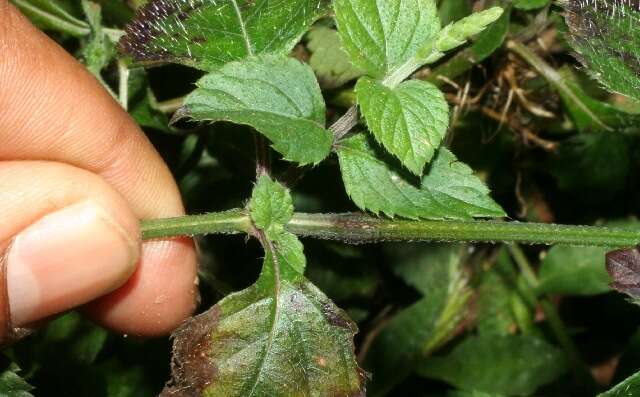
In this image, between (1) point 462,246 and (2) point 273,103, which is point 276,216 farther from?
(1) point 462,246

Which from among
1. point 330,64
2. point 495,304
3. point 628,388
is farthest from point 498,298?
point 628,388

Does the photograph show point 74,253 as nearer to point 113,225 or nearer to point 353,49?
point 113,225

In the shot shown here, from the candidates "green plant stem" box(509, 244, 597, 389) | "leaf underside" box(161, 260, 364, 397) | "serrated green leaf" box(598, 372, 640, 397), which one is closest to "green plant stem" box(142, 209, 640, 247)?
"leaf underside" box(161, 260, 364, 397)

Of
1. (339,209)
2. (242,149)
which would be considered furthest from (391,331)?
(242,149)

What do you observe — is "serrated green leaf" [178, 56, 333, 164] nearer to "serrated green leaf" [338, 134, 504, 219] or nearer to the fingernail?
"serrated green leaf" [338, 134, 504, 219]

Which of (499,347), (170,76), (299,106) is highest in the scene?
(299,106)
